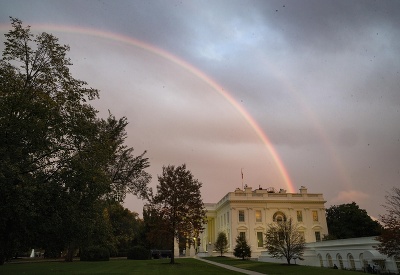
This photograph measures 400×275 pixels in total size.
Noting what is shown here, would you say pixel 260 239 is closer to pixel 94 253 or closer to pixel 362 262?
pixel 94 253

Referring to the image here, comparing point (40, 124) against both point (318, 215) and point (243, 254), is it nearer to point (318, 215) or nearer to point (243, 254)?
point (243, 254)

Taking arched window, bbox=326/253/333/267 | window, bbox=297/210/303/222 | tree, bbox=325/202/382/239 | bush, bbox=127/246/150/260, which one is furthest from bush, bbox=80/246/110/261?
tree, bbox=325/202/382/239

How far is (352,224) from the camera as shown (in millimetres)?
70938

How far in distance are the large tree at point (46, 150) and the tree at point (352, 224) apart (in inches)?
2351

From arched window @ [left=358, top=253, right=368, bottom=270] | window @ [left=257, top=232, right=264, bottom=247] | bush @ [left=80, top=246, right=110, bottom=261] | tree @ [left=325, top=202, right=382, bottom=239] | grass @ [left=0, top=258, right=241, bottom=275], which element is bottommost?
grass @ [left=0, top=258, right=241, bottom=275]

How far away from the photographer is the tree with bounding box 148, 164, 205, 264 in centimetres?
3747

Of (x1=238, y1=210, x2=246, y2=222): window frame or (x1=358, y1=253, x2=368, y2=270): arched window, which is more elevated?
(x1=238, y1=210, x2=246, y2=222): window frame

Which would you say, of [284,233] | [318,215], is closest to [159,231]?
[284,233]

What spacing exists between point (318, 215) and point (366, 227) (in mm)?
9968

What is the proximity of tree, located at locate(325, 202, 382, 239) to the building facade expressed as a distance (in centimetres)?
443

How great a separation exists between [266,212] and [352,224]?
18.6 meters

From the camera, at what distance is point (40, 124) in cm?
1723

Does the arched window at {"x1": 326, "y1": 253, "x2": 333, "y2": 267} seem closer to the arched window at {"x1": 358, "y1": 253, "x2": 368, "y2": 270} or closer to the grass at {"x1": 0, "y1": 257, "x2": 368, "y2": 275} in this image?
the arched window at {"x1": 358, "y1": 253, "x2": 368, "y2": 270}

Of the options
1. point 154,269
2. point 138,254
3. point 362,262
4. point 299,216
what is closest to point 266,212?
point 299,216
